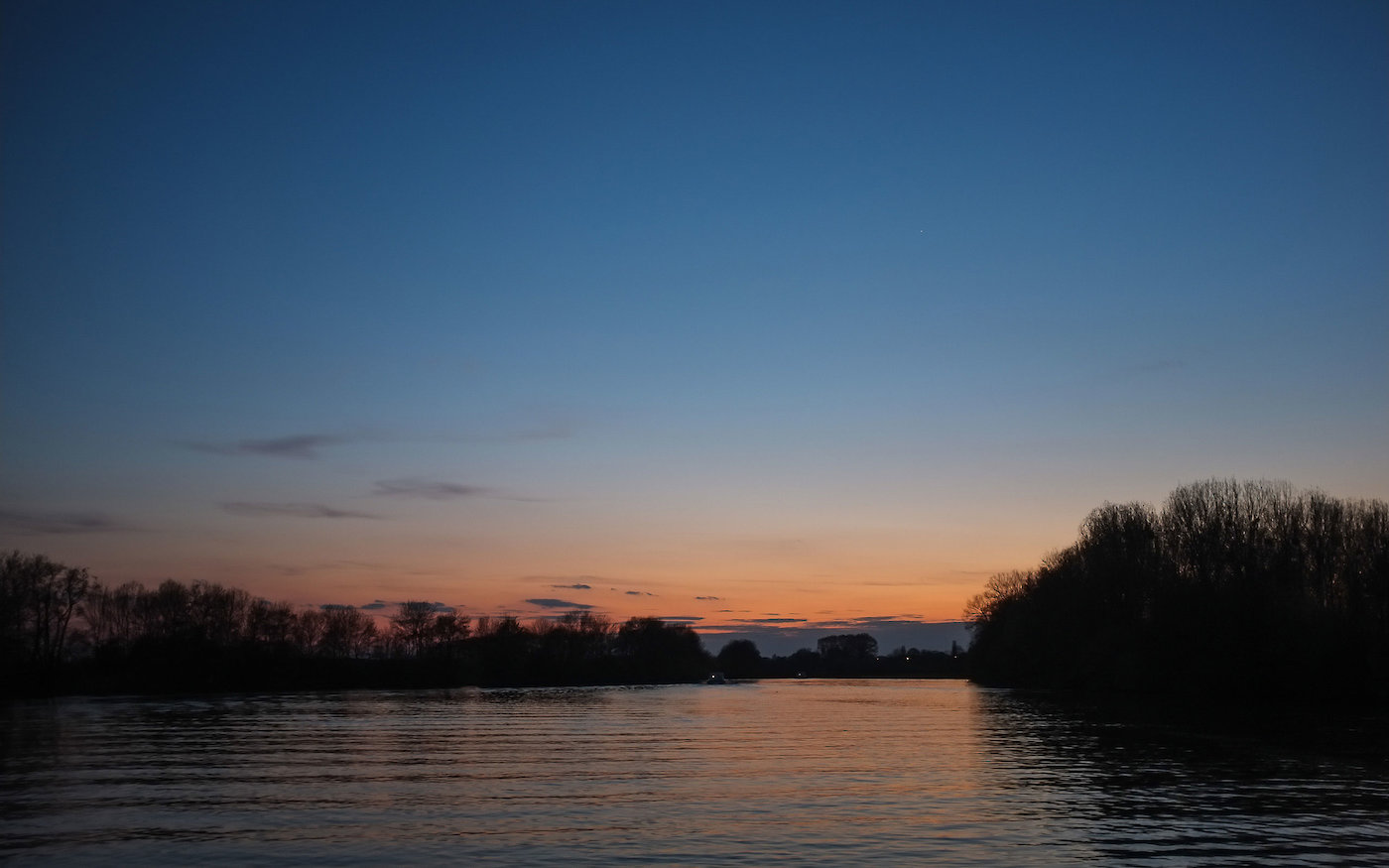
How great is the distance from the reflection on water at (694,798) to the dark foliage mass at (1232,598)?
31.0 m

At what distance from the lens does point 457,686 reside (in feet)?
549

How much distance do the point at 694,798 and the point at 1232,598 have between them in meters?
67.8

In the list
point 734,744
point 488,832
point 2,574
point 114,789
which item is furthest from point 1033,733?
point 2,574

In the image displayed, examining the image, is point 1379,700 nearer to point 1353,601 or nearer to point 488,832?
point 1353,601

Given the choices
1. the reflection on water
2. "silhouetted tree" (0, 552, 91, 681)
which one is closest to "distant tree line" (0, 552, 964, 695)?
"silhouetted tree" (0, 552, 91, 681)

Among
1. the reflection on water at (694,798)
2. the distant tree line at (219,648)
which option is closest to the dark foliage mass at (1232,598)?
the reflection on water at (694,798)

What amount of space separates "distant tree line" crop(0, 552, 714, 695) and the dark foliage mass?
344ft

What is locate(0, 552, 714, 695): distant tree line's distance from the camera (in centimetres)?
11131

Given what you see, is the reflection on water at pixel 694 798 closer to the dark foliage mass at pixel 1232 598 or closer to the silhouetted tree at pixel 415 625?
the dark foliage mass at pixel 1232 598

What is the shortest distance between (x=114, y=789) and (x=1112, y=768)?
112ft

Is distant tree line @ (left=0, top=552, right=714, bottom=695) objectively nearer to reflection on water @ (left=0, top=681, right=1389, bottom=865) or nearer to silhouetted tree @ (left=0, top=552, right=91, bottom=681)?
silhouetted tree @ (left=0, top=552, right=91, bottom=681)

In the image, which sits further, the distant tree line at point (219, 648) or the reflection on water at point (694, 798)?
the distant tree line at point (219, 648)

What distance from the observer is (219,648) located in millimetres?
133625

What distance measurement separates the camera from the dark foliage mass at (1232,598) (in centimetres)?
7512
